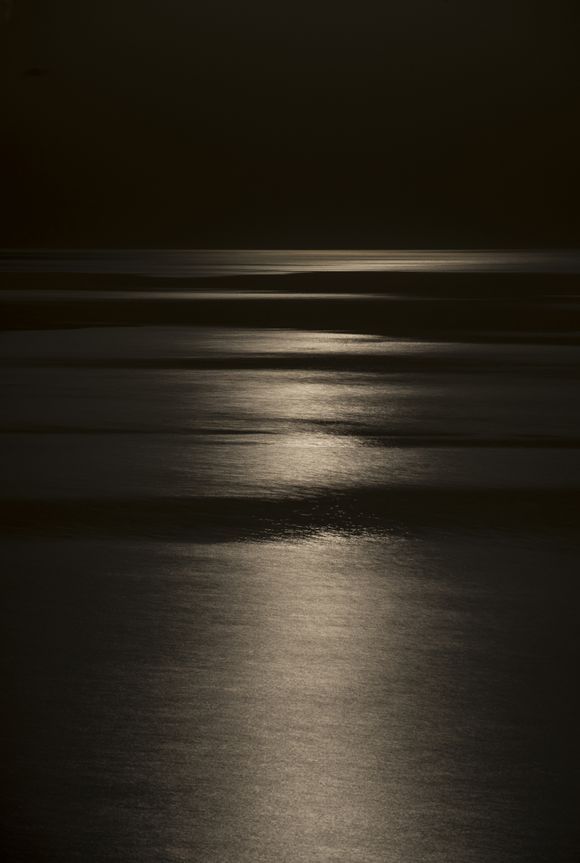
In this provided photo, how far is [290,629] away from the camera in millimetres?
7457

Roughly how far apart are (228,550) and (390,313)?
28.0 meters

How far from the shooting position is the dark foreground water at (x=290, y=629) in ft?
16.8

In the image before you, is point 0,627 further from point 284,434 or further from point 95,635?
point 284,434

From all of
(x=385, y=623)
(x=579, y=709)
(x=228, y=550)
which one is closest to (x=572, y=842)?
(x=579, y=709)

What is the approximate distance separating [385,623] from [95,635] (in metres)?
1.19

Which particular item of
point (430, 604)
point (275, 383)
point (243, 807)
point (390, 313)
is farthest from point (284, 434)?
point (390, 313)

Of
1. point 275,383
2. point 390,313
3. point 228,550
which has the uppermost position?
point 228,550

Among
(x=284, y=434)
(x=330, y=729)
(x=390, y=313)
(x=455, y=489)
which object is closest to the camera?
(x=330, y=729)

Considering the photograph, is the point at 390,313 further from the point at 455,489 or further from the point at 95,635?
the point at 95,635

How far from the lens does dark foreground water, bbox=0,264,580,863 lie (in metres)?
5.12

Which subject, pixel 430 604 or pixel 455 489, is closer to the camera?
pixel 430 604

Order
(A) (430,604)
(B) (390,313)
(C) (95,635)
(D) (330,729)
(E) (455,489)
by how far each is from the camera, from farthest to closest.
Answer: (B) (390,313)
(E) (455,489)
(A) (430,604)
(C) (95,635)
(D) (330,729)

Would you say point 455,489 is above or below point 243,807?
below

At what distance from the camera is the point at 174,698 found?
6.34 metres
